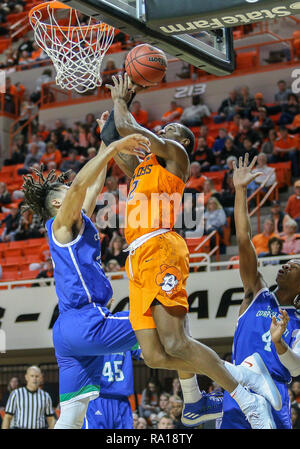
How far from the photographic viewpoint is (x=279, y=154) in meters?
12.9

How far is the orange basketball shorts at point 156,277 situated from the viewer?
5.04 m

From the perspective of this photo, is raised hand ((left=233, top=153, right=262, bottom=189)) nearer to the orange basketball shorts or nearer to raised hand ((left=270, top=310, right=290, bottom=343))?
the orange basketball shorts

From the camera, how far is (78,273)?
210 inches

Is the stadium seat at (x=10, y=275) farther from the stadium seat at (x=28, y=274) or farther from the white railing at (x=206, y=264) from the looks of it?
the white railing at (x=206, y=264)

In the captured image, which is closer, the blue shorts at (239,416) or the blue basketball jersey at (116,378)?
the blue shorts at (239,416)

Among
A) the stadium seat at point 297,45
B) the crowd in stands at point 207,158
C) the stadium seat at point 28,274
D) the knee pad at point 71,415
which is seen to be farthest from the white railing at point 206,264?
the stadium seat at point 297,45

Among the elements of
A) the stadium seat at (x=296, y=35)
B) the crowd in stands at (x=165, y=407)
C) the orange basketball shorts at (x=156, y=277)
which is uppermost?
the stadium seat at (x=296, y=35)

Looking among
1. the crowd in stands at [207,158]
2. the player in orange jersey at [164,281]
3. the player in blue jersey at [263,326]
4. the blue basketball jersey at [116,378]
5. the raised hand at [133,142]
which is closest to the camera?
the raised hand at [133,142]

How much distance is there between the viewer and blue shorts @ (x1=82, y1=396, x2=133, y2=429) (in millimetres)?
6379

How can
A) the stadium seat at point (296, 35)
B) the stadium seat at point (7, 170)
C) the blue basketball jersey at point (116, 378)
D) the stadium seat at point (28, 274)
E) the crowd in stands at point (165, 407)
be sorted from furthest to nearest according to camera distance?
the stadium seat at point (7, 170) < the stadium seat at point (296, 35) < the stadium seat at point (28, 274) < the crowd in stands at point (165, 407) < the blue basketball jersey at point (116, 378)

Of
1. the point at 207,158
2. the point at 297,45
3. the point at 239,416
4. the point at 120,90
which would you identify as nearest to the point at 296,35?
the point at 297,45

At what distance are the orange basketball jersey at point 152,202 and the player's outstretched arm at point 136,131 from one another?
0.34 feet

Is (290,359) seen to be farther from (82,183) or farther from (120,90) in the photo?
(120,90)

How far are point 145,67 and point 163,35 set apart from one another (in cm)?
35
